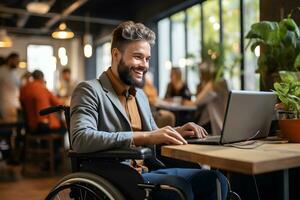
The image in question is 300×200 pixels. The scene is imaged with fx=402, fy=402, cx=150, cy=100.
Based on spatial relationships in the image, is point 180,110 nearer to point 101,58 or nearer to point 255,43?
point 255,43

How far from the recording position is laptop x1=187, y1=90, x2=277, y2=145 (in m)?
1.52

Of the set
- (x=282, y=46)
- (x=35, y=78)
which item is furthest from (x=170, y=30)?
(x=282, y=46)

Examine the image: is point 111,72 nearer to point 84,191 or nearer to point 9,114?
point 84,191

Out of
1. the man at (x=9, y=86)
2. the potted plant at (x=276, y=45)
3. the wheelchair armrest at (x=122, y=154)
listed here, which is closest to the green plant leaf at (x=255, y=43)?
the potted plant at (x=276, y=45)

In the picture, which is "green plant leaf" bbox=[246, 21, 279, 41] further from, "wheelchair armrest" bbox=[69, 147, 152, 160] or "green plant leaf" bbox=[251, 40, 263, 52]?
"wheelchair armrest" bbox=[69, 147, 152, 160]

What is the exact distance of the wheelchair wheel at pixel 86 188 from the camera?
1500 mm

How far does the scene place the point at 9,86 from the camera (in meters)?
6.02

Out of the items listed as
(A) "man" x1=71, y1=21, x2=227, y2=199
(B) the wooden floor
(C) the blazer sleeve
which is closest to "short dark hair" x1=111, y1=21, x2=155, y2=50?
(A) "man" x1=71, y1=21, x2=227, y2=199

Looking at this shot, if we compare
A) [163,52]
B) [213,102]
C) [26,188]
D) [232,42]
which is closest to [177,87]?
[232,42]

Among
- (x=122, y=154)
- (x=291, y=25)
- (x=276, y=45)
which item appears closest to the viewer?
(x=122, y=154)

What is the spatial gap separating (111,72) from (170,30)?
6.36 m

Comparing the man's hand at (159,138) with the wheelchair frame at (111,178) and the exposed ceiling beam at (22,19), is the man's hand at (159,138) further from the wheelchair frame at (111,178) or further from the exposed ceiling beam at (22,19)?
the exposed ceiling beam at (22,19)

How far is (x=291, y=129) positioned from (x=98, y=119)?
0.85 meters

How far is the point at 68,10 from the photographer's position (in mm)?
9406
